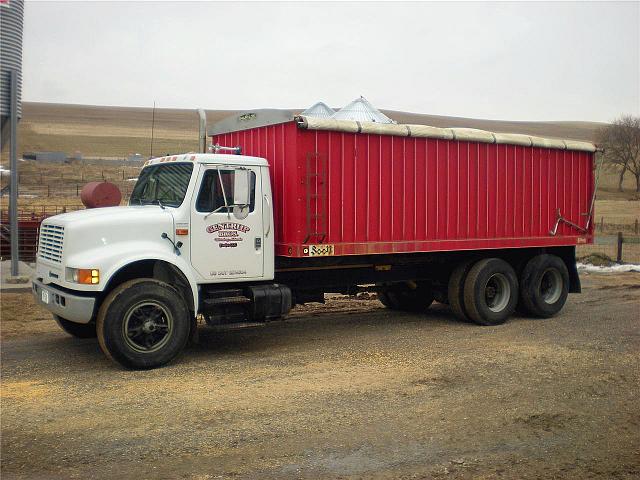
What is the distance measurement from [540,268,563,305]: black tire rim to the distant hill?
40.6 metres

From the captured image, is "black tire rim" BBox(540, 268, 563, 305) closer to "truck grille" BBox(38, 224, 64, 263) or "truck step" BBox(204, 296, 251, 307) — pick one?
"truck step" BBox(204, 296, 251, 307)

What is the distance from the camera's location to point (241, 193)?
848 cm

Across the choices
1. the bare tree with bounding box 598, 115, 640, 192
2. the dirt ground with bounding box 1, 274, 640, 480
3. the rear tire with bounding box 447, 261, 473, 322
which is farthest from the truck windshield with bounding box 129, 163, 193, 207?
the bare tree with bounding box 598, 115, 640, 192

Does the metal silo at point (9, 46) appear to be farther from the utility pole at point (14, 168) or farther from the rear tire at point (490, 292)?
the rear tire at point (490, 292)

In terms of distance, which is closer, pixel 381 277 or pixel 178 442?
pixel 178 442

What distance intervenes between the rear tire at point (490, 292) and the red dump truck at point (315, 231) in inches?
0.9

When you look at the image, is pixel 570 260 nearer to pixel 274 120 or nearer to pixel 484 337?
pixel 484 337

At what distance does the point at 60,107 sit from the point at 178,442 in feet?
301

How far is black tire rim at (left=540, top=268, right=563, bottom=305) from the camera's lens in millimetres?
11828

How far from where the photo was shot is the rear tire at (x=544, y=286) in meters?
11.5

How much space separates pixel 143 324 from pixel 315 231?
8.11 feet

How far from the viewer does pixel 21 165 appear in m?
44.2

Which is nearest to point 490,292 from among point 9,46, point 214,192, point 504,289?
point 504,289

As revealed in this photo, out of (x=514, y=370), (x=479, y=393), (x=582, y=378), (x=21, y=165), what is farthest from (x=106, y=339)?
(x=21, y=165)
